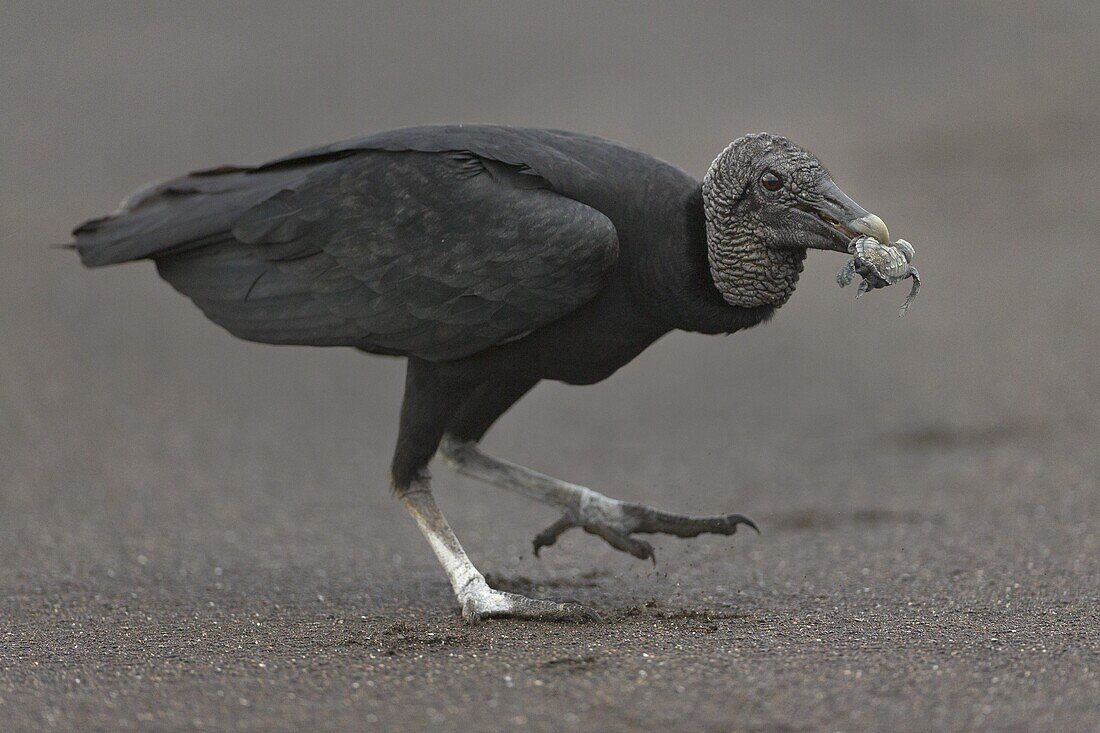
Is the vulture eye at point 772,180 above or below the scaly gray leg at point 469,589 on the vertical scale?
above

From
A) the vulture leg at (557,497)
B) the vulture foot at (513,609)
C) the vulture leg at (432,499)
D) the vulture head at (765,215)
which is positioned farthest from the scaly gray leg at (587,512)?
the vulture head at (765,215)

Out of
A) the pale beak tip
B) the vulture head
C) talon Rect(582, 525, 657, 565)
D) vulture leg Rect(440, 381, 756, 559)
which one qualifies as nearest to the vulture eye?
the vulture head

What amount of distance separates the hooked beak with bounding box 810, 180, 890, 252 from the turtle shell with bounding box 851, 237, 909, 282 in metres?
0.03

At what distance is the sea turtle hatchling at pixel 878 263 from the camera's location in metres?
4.27

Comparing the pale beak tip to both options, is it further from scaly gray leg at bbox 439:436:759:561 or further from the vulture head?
scaly gray leg at bbox 439:436:759:561

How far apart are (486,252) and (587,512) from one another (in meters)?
1.35

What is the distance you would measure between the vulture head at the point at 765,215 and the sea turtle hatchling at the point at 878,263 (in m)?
0.14

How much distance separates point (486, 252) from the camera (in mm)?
4715

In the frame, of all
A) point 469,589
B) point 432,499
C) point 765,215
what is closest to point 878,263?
point 765,215

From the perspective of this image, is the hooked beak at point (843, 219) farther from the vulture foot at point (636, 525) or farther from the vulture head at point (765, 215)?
the vulture foot at point (636, 525)

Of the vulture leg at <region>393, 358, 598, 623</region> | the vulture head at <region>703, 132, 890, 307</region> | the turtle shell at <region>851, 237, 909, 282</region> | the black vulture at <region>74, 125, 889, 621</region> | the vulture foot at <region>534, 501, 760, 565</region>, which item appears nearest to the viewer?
the turtle shell at <region>851, 237, 909, 282</region>

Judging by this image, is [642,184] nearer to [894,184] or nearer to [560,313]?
[560,313]

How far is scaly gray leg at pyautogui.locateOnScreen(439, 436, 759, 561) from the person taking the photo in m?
5.34

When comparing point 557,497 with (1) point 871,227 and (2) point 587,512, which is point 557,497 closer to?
(2) point 587,512
